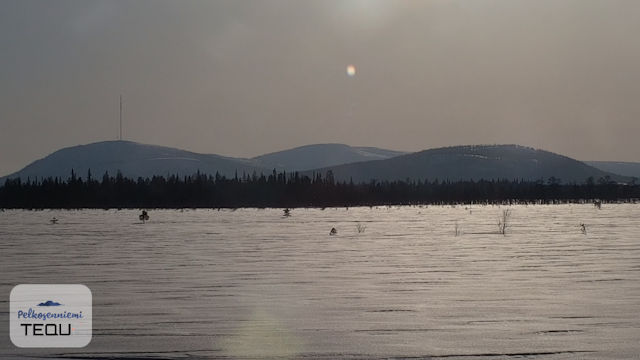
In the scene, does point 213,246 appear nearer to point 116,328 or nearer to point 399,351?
point 116,328

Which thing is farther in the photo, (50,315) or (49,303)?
(49,303)

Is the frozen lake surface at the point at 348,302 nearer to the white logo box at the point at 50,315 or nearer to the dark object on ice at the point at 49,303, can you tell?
the white logo box at the point at 50,315

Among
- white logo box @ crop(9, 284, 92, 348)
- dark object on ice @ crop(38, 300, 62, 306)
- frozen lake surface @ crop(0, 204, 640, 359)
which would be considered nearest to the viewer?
frozen lake surface @ crop(0, 204, 640, 359)

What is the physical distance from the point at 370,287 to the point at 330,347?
9.67 meters

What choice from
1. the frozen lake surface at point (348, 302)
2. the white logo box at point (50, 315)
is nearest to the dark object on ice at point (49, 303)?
the white logo box at point (50, 315)

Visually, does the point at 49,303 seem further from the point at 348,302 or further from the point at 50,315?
the point at 348,302

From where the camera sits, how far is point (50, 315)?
18781mm

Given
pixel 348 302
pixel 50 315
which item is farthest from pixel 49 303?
pixel 348 302

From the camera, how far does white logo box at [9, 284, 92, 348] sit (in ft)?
52.6

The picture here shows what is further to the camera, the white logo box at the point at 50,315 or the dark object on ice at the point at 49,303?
the dark object on ice at the point at 49,303

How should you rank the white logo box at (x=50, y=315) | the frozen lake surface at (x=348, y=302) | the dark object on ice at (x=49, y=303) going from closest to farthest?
the frozen lake surface at (x=348, y=302), the white logo box at (x=50, y=315), the dark object on ice at (x=49, y=303)

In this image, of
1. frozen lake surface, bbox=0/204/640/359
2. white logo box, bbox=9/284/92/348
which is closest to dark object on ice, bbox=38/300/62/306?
white logo box, bbox=9/284/92/348

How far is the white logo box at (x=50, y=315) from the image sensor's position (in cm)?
1603

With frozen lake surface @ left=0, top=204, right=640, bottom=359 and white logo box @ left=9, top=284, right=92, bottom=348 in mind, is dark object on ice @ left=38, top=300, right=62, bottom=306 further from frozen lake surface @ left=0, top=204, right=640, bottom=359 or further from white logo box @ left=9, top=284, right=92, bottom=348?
frozen lake surface @ left=0, top=204, right=640, bottom=359
